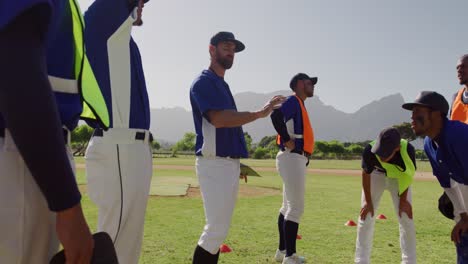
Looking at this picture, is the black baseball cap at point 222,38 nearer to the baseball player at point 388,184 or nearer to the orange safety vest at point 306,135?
the orange safety vest at point 306,135

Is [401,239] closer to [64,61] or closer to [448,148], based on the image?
[448,148]

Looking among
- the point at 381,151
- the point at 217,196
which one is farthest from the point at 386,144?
the point at 217,196

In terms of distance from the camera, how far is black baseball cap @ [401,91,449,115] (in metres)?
3.79

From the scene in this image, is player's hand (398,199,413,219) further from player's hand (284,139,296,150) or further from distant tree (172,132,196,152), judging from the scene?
distant tree (172,132,196,152)

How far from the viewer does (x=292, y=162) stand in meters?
5.69

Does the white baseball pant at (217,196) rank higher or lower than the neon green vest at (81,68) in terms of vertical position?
lower

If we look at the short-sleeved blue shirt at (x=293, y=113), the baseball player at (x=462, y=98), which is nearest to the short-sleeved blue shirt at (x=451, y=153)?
the baseball player at (x=462, y=98)

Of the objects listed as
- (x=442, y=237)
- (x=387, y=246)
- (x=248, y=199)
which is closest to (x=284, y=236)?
(x=387, y=246)

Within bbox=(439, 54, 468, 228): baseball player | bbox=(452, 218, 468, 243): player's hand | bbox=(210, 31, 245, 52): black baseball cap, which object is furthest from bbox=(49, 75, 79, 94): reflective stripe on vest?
bbox=(439, 54, 468, 228): baseball player

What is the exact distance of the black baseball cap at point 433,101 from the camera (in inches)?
149

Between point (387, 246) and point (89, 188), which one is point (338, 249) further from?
point (89, 188)

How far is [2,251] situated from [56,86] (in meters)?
0.60

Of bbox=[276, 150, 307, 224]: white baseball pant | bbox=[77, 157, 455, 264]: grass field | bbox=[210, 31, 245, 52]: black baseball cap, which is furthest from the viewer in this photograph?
bbox=[77, 157, 455, 264]: grass field

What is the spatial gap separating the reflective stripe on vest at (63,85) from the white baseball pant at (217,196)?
239cm
